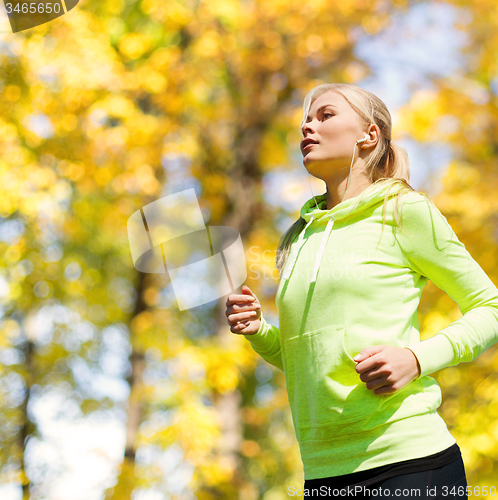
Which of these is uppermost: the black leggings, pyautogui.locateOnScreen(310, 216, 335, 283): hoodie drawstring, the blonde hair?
the blonde hair

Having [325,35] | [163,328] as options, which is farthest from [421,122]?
[163,328]

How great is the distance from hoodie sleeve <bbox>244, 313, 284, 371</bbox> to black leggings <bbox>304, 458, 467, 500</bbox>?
454 millimetres

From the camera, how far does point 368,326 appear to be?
1.24m

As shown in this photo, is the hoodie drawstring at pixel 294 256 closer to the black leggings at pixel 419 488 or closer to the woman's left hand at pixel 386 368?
the woman's left hand at pixel 386 368

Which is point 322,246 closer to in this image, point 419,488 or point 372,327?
point 372,327

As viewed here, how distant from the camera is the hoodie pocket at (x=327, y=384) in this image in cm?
121

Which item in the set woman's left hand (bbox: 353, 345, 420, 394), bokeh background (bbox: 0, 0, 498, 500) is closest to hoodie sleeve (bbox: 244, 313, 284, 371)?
woman's left hand (bbox: 353, 345, 420, 394)

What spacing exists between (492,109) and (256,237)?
9.01 ft

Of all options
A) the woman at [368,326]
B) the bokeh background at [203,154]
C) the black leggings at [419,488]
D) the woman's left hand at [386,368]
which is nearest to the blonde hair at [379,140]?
the woman at [368,326]

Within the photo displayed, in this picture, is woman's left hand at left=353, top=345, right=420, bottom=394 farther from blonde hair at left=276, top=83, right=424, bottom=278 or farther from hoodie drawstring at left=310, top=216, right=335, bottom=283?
blonde hair at left=276, top=83, right=424, bottom=278

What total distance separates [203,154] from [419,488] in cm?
553

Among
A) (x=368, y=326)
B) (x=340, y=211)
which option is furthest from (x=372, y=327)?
(x=340, y=211)

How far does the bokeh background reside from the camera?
4.84 meters

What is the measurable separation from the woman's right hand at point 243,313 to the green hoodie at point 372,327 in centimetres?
11
